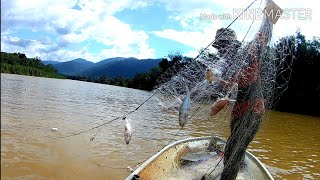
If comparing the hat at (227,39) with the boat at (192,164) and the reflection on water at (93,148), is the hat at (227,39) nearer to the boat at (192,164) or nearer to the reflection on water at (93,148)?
the reflection on water at (93,148)

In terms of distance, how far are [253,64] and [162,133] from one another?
36.4 feet

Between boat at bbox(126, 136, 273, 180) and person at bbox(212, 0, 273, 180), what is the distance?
15.6 inches

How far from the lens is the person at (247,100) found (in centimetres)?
515

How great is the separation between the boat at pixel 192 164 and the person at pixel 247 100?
15.6 inches

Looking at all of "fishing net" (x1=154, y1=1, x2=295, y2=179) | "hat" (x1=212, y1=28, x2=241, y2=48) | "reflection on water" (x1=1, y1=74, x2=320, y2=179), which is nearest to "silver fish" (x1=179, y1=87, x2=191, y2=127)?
"fishing net" (x1=154, y1=1, x2=295, y2=179)

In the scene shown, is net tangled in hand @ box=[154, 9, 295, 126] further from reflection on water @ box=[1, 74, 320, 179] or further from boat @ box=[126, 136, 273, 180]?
boat @ box=[126, 136, 273, 180]

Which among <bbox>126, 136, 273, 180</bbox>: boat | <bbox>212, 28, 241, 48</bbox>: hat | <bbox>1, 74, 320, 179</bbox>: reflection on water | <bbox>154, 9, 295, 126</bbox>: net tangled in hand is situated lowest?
<bbox>1, 74, 320, 179</bbox>: reflection on water

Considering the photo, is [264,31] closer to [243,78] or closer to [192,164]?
[243,78]

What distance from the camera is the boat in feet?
20.2

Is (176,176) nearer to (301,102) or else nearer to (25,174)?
(25,174)

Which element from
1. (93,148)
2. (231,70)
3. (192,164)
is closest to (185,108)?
(231,70)

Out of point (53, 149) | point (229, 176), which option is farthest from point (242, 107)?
point (53, 149)

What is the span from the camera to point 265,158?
12594 mm

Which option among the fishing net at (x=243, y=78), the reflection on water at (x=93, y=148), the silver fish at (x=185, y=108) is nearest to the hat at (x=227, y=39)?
the fishing net at (x=243, y=78)
